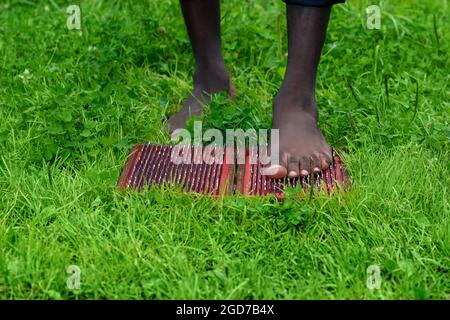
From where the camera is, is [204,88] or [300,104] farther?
[204,88]

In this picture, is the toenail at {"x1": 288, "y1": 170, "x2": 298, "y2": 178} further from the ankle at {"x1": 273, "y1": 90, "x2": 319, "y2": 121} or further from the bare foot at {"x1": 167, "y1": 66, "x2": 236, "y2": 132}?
the bare foot at {"x1": 167, "y1": 66, "x2": 236, "y2": 132}

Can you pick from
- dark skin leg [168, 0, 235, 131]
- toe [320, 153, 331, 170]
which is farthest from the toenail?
dark skin leg [168, 0, 235, 131]

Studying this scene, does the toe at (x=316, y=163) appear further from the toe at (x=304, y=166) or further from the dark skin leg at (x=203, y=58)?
the dark skin leg at (x=203, y=58)

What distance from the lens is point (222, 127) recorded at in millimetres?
2924

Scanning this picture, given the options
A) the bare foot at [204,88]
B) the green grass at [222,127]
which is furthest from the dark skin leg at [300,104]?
the bare foot at [204,88]

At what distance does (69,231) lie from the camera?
2.37m

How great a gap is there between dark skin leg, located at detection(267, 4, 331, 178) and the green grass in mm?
170

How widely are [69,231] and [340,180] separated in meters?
0.96

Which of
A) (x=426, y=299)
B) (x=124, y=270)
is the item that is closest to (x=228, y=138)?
(x=124, y=270)

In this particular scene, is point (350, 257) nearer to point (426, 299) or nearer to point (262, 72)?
point (426, 299)

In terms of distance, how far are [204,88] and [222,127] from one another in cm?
32

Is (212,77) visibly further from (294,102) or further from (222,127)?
(294,102)

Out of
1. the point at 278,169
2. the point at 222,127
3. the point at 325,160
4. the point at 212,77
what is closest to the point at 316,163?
the point at 325,160
